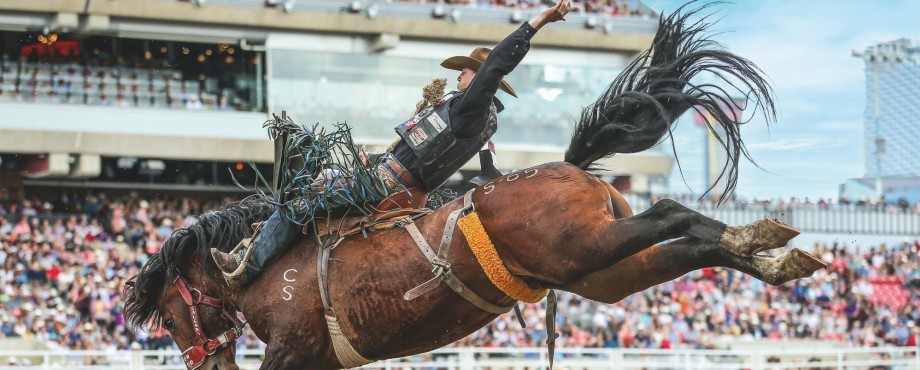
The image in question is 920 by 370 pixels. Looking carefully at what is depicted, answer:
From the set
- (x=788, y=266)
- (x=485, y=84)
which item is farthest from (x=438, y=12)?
(x=788, y=266)

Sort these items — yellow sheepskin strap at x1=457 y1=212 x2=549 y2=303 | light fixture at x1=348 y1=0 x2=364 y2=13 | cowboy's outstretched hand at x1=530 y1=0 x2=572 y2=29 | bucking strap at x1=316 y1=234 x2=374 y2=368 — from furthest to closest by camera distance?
light fixture at x1=348 y1=0 x2=364 y2=13, bucking strap at x1=316 y1=234 x2=374 y2=368, yellow sheepskin strap at x1=457 y1=212 x2=549 y2=303, cowboy's outstretched hand at x1=530 y1=0 x2=572 y2=29

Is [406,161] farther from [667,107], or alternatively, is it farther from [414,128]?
[667,107]

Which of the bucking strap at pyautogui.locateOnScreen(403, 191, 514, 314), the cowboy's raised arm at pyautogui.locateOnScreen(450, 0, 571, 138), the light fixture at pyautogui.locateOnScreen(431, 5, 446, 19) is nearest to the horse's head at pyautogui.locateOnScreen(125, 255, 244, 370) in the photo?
the bucking strap at pyautogui.locateOnScreen(403, 191, 514, 314)

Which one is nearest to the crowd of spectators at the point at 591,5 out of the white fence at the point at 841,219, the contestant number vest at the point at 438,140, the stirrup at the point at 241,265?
the white fence at the point at 841,219

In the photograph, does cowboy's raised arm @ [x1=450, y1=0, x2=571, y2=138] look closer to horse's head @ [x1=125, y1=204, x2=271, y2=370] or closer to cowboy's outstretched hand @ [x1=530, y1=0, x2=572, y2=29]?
cowboy's outstretched hand @ [x1=530, y1=0, x2=572, y2=29]

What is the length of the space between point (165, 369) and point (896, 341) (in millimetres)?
12703

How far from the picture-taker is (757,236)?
5516 mm

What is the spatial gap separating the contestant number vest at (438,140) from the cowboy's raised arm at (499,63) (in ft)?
0.50

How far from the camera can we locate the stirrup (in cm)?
707

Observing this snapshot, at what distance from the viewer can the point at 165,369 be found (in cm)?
1580

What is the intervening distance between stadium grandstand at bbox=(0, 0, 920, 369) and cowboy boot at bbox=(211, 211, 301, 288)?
1139 centimetres

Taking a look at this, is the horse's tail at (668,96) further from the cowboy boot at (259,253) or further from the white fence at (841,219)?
the white fence at (841,219)

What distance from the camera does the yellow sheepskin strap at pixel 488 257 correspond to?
6266mm

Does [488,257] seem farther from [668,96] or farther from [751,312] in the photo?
[751,312]
